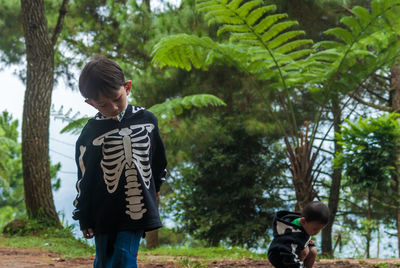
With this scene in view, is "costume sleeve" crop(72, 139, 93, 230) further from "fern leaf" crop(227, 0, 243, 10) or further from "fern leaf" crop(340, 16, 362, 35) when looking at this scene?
"fern leaf" crop(340, 16, 362, 35)

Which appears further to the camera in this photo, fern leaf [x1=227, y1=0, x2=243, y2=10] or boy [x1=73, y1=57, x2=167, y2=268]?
fern leaf [x1=227, y1=0, x2=243, y2=10]

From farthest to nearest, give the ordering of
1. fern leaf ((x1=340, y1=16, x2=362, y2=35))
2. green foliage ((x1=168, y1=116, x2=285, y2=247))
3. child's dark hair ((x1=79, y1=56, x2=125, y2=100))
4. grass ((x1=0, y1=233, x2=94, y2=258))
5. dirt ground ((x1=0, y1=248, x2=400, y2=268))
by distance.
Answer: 1. green foliage ((x1=168, y1=116, x2=285, y2=247))
2. fern leaf ((x1=340, y1=16, x2=362, y2=35))
3. grass ((x1=0, y1=233, x2=94, y2=258))
4. dirt ground ((x1=0, y1=248, x2=400, y2=268))
5. child's dark hair ((x1=79, y1=56, x2=125, y2=100))

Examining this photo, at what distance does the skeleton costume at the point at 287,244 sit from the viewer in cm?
239

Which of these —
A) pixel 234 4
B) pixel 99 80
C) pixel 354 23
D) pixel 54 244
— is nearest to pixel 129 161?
pixel 99 80

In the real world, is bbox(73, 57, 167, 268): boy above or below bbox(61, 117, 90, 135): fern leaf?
below

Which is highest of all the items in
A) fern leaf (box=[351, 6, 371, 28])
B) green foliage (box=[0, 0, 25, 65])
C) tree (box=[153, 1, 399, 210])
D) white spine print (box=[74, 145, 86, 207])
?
green foliage (box=[0, 0, 25, 65])

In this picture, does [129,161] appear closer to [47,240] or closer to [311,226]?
[311,226]

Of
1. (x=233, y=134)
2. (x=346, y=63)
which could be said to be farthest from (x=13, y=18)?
(x=346, y=63)

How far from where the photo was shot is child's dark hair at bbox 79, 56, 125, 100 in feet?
5.78

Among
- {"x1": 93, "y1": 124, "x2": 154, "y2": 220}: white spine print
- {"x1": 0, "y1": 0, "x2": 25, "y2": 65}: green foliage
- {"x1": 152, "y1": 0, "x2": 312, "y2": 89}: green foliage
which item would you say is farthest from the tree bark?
{"x1": 93, "y1": 124, "x2": 154, "y2": 220}: white spine print

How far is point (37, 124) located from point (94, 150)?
15.0 feet

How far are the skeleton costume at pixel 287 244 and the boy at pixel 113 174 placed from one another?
934 millimetres

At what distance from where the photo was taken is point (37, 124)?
19.8 ft

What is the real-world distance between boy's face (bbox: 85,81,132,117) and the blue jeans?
54 cm
